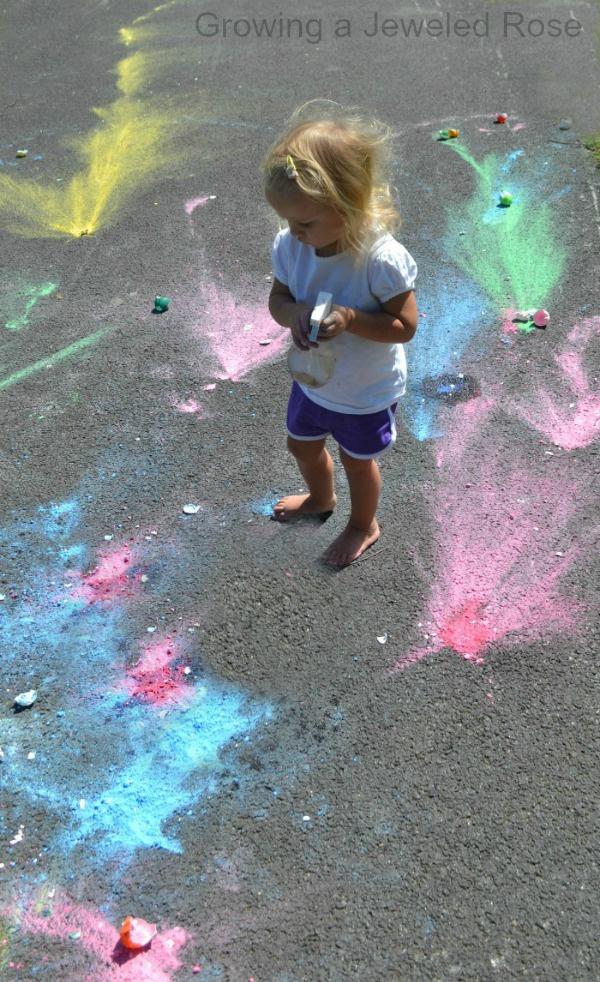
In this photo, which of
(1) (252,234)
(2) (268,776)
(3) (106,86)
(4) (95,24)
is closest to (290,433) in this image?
(2) (268,776)

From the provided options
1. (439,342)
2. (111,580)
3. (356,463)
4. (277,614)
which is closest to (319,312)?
(356,463)

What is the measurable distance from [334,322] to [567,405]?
172 cm

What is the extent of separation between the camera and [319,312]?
7.27 feet

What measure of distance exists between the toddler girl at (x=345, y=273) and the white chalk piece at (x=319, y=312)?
0.02 m

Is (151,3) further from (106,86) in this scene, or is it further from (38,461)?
(38,461)

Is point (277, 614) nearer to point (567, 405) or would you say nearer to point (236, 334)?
point (567, 405)

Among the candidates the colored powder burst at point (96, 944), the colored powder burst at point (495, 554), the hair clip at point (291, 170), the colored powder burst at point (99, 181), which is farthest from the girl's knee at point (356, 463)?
the colored powder burst at point (99, 181)

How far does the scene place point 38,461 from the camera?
357 centimetres

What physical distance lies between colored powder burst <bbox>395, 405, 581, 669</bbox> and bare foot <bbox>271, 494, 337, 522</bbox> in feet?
1.35

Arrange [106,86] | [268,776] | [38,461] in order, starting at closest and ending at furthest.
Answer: [268,776]
[38,461]
[106,86]

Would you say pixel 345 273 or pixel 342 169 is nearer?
pixel 342 169

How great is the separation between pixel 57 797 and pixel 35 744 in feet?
0.66

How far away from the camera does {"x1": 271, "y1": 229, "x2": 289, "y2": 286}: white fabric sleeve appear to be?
2.51 metres

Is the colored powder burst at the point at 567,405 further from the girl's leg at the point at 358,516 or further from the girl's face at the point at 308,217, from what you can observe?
the girl's face at the point at 308,217
